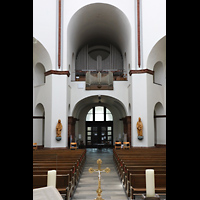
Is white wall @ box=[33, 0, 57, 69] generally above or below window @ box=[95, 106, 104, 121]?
above

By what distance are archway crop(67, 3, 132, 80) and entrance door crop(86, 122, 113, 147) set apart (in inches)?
234

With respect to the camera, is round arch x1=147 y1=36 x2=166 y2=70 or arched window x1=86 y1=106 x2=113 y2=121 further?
arched window x1=86 y1=106 x2=113 y2=121

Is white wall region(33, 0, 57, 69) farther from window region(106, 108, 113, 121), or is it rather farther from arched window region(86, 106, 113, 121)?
window region(106, 108, 113, 121)

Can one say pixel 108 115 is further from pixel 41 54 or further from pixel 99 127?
pixel 41 54

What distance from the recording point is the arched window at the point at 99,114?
22.7 metres

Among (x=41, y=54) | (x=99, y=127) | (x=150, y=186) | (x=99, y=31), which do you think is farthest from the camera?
(x=99, y=127)

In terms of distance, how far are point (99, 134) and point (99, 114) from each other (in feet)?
6.45

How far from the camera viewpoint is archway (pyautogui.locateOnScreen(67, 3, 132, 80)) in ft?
49.0

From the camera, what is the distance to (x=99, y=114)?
74.6 ft

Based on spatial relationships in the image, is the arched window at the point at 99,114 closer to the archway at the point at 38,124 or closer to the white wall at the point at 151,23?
the archway at the point at 38,124

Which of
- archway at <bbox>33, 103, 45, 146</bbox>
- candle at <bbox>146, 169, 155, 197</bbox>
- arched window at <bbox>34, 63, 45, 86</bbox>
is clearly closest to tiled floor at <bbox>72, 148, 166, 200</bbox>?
candle at <bbox>146, 169, 155, 197</bbox>

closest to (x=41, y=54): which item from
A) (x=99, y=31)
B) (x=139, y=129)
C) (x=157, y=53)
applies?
(x=99, y=31)

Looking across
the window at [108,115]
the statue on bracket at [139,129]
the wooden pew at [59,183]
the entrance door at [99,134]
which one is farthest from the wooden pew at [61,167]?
the window at [108,115]
